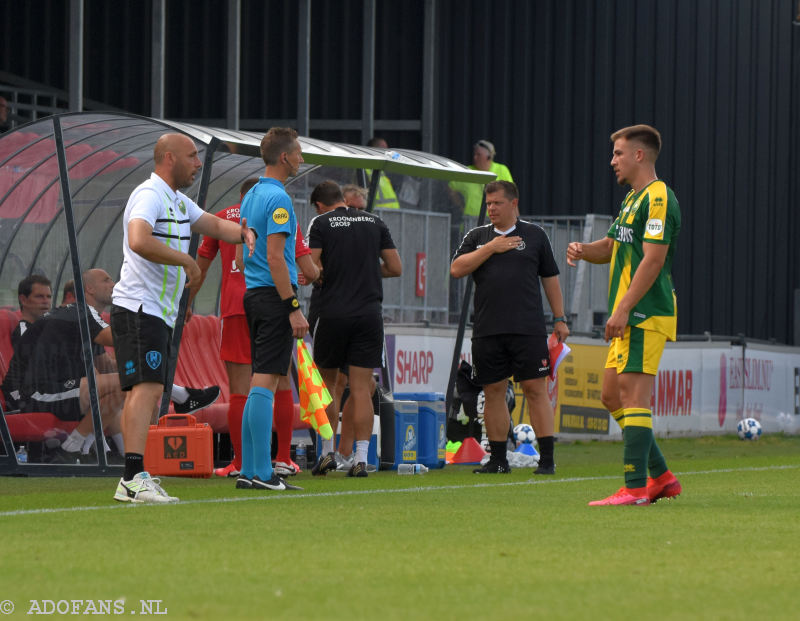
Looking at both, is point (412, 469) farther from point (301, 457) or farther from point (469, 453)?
point (469, 453)

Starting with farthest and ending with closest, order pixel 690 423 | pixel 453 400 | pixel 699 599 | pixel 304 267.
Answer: pixel 690 423, pixel 453 400, pixel 304 267, pixel 699 599

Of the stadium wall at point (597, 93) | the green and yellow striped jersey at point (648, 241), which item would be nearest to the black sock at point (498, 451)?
the green and yellow striped jersey at point (648, 241)

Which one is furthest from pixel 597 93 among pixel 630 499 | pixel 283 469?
pixel 630 499

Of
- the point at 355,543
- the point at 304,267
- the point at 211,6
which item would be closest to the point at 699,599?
the point at 355,543

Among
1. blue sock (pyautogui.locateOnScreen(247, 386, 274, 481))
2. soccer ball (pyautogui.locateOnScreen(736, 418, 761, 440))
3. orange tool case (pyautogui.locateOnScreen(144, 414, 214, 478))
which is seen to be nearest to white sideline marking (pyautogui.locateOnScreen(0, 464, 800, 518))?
blue sock (pyautogui.locateOnScreen(247, 386, 274, 481))

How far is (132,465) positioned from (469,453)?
5046 mm

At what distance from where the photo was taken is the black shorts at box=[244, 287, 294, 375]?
348 inches

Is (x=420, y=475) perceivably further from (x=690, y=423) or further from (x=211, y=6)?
(x=211, y=6)

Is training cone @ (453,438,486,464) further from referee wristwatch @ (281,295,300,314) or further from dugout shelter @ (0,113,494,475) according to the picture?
referee wristwatch @ (281,295,300,314)

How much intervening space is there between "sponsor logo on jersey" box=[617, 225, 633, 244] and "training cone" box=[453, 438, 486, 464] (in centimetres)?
473

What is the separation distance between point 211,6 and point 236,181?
1392 cm

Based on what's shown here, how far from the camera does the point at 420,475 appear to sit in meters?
11.2

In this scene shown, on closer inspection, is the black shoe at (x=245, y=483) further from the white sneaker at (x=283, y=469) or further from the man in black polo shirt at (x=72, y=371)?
the man in black polo shirt at (x=72, y=371)

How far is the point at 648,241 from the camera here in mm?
8062
